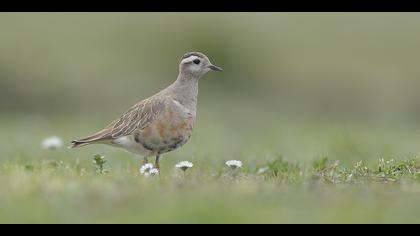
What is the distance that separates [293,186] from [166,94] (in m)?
3.53

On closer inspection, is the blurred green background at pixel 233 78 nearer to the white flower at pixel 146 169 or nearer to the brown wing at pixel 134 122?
the brown wing at pixel 134 122

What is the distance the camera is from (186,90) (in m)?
12.0

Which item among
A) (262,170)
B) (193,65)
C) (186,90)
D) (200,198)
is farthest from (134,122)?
(200,198)

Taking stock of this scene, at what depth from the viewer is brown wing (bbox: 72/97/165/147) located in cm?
1148

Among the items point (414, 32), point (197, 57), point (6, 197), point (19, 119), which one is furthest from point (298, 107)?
point (6, 197)

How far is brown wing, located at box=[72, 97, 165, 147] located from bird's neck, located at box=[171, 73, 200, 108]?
0.31m

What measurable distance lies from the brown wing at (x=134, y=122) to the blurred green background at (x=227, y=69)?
8279 millimetres

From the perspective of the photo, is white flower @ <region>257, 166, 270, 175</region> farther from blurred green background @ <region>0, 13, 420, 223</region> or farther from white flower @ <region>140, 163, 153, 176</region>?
blurred green background @ <region>0, 13, 420, 223</region>

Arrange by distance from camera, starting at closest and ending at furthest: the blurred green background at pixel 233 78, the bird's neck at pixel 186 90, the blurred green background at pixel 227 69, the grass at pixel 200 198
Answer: the grass at pixel 200 198
the bird's neck at pixel 186 90
the blurred green background at pixel 233 78
the blurred green background at pixel 227 69

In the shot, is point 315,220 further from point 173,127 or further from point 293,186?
point 173,127

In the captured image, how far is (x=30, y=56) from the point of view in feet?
77.7

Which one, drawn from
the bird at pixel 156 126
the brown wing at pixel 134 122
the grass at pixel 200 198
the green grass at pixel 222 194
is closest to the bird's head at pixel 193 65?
the bird at pixel 156 126

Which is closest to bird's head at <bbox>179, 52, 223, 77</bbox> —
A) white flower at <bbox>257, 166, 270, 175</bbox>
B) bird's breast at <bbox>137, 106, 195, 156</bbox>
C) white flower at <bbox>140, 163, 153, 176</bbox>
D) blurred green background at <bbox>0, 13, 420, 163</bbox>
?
bird's breast at <bbox>137, 106, 195, 156</bbox>

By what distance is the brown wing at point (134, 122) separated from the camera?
37.7 feet
